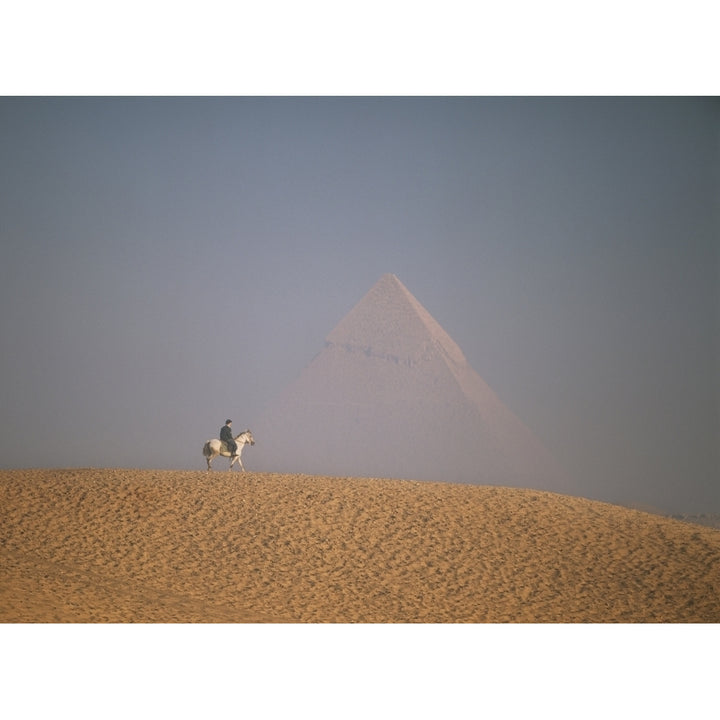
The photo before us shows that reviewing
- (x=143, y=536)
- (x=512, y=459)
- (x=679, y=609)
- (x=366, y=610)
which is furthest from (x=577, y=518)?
(x=512, y=459)

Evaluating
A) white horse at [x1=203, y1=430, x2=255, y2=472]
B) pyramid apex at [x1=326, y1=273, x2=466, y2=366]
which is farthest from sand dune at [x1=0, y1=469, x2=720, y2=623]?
pyramid apex at [x1=326, y1=273, x2=466, y2=366]

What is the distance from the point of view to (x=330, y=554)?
31.1 ft

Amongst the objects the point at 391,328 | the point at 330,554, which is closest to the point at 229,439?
the point at 330,554

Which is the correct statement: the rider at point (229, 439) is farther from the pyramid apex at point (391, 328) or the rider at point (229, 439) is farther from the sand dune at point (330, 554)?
the pyramid apex at point (391, 328)

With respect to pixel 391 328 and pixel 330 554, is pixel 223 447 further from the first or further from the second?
pixel 391 328

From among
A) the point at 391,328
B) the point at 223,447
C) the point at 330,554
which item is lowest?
the point at 330,554

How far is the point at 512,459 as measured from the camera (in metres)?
20.0

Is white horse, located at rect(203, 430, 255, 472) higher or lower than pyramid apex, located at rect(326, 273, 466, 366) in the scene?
lower

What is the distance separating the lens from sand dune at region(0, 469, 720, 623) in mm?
8281

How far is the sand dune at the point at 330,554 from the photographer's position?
27.2 ft

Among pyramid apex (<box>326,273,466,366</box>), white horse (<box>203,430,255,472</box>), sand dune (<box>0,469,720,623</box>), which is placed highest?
pyramid apex (<box>326,273,466,366</box>)

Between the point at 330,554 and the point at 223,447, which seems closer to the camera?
the point at 330,554

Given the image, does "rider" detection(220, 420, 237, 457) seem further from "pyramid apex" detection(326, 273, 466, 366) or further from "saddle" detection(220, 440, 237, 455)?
"pyramid apex" detection(326, 273, 466, 366)

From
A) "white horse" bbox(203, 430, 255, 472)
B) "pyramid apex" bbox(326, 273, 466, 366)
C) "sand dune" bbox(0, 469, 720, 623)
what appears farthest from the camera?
"pyramid apex" bbox(326, 273, 466, 366)
